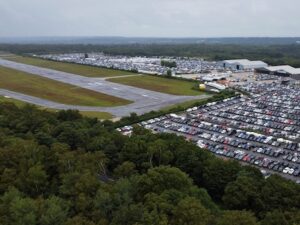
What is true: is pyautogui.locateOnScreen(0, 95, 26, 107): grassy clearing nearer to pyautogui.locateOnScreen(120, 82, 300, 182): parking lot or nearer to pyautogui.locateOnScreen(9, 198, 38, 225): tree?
pyautogui.locateOnScreen(120, 82, 300, 182): parking lot

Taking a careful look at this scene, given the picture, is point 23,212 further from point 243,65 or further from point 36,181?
point 243,65

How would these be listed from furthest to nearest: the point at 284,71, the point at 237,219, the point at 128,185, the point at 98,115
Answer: the point at 284,71 < the point at 98,115 < the point at 128,185 < the point at 237,219

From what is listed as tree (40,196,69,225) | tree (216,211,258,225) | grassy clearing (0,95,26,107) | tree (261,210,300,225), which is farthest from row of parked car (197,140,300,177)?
grassy clearing (0,95,26,107)

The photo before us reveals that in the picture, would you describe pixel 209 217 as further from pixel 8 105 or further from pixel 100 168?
pixel 8 105

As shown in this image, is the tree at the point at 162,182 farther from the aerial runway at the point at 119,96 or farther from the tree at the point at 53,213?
the aerial runway at the point at 119,96

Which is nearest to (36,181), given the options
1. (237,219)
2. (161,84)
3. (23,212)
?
(23,212)
